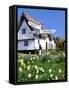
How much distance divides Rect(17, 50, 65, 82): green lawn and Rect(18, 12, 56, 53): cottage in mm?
68

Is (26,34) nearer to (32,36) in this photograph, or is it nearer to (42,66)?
(32,36)

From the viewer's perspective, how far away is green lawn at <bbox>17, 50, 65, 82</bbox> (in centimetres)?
338

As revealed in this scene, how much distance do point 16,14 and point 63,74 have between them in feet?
2.28

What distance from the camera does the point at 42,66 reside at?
347cm

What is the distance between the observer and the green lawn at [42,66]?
11.1ft

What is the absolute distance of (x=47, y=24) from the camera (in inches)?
137

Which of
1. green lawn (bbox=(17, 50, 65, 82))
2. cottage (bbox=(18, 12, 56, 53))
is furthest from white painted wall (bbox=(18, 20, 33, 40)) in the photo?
green lawn (bbox=(17, 50, 65, 82))

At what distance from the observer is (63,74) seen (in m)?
3.56

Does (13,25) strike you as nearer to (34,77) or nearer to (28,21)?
(28,21)

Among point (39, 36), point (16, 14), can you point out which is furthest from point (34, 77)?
point (16, 14)

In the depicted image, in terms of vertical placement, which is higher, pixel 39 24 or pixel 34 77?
pixel 39 24

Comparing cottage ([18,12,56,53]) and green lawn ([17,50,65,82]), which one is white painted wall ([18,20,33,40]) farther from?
green lawn ([17,50,65,82])

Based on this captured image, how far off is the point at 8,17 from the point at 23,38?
259 mm

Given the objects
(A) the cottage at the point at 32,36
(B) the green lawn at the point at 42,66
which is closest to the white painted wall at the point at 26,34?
(A) the cottage at the point at 32,36
